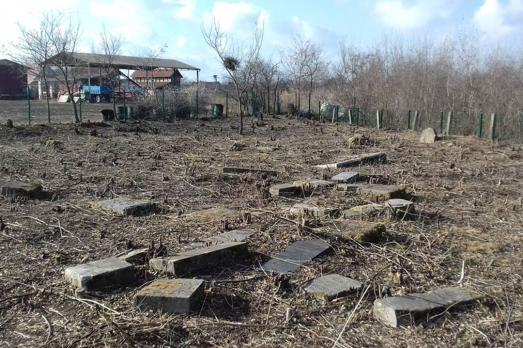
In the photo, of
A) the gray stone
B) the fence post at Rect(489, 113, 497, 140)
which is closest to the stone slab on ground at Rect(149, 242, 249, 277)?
the gray stone

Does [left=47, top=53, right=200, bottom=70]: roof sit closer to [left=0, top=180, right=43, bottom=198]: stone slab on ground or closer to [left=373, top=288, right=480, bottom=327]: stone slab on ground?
[left=0, top=180, right=43, bottom=198]: stone slab on ground

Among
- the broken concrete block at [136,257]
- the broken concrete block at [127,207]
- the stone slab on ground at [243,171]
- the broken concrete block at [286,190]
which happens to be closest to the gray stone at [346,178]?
the broken concrete block at [286,190]

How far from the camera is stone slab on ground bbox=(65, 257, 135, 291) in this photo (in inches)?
149

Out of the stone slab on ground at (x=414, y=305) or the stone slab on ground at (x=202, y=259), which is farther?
the stone slab on ground at (x=202, y=259)

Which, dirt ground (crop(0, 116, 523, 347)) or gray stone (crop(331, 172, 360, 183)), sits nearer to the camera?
dirt ground (crop(0, 116, 523, 347))

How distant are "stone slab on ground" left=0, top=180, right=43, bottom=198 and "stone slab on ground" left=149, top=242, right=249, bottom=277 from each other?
3.31 metres

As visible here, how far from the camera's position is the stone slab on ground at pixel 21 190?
675 cm

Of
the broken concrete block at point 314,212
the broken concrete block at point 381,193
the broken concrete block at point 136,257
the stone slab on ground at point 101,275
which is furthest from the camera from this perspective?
the broken concrete block at point 381,193

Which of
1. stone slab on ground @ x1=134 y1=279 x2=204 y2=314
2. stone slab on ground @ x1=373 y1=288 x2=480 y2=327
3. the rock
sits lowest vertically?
stone slab on ground @ x1=373 y1=288 x2=480 y2=327

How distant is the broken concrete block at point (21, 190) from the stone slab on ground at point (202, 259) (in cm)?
331

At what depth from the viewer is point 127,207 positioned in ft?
19.8

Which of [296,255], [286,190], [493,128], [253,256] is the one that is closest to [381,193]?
[286,190]

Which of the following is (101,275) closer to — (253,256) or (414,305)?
(253,256)

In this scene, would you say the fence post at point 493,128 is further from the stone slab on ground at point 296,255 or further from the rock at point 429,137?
the stone slab on ground at point 296,255
